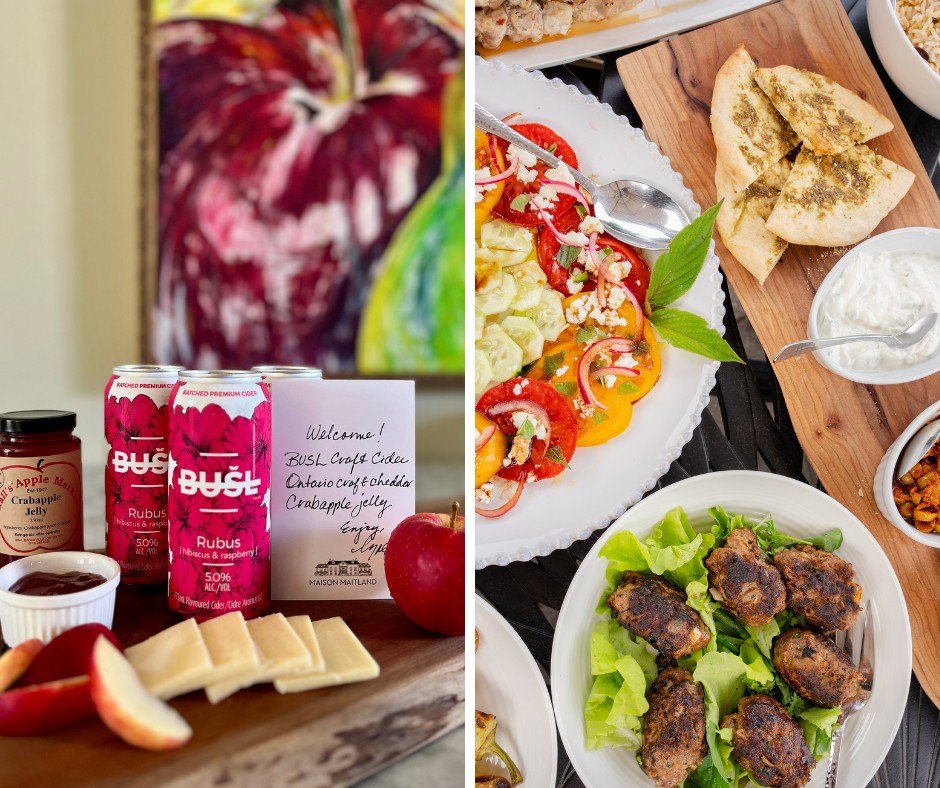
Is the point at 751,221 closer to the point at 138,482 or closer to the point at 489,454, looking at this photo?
the point at 489,454

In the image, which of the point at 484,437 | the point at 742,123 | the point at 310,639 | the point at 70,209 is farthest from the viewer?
the point at 70,209

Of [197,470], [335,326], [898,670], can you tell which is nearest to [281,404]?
[197,470]

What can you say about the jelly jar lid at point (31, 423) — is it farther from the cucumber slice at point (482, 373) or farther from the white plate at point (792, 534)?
the white plate at point (792, 534)

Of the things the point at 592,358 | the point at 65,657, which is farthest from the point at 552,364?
the point at 65,657

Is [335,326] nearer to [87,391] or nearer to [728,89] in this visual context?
[87,391]

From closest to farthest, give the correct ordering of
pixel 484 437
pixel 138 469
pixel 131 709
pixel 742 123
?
Answer: pixel 131 709, pixel 138 469, pixel 484 437, pixel 742 123
